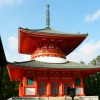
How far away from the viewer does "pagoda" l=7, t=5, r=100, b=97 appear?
2800cm

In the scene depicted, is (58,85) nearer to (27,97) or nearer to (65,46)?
(27,97)

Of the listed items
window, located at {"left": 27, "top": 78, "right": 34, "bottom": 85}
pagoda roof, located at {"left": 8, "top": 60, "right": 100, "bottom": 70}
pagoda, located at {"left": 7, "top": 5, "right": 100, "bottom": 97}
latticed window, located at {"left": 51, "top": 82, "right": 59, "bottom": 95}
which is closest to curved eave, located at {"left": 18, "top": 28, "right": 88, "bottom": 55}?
pagoda, located at {"left": 7, "top": 5, "right": 100, "bottom": 97}

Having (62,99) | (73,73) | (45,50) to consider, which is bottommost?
(62,99)

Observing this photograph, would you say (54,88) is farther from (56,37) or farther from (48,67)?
(56,37)

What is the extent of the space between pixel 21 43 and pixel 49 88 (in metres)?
10.3

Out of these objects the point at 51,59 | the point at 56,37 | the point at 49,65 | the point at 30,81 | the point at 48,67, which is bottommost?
the point at 30,81

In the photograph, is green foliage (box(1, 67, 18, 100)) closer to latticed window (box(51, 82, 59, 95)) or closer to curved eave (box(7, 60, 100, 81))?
curved eave (box(7, 60, 100, 81))

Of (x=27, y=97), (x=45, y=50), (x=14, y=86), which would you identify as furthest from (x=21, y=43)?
(x=14, y=86)

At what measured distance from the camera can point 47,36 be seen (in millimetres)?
30453

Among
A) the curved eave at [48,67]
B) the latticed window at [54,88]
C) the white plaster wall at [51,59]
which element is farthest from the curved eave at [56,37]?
the latticed window at [54,88]

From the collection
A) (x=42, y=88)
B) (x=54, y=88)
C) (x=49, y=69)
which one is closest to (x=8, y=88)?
(x=42, y=88)

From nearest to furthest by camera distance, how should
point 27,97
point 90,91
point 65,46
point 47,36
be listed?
point 27,97
point 47,36
point 65,46
point 90,91

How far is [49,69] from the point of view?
91.2 ft

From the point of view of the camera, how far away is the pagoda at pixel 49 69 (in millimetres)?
28000
